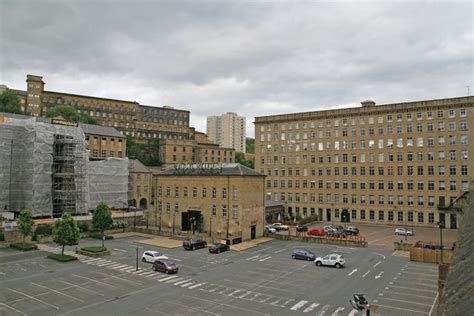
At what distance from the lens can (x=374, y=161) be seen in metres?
81.0

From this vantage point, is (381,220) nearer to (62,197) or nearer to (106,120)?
(62,197)

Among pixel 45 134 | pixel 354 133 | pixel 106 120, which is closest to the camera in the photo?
pixel 45 134

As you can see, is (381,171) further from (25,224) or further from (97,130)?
(97,130)

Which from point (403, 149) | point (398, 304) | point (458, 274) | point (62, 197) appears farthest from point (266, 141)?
point (458, 274)

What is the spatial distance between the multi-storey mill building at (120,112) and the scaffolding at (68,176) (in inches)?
2463

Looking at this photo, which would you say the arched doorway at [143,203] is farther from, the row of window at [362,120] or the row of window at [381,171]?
the row of window at [362,120]

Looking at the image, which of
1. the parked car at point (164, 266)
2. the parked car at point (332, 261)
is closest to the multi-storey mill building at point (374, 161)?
the parked car at point (332, 261)

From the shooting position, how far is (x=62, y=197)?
67000mm

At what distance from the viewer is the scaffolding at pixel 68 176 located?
6750 cm

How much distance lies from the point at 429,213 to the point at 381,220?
9.44m

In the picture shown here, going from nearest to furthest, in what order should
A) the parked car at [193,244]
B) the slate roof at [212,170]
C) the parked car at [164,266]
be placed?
the parked car at [164,266]
the parked car at [193,244]
the slate roof at [212,170]

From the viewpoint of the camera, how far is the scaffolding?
67500 mm

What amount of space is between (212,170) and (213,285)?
30.9 metres

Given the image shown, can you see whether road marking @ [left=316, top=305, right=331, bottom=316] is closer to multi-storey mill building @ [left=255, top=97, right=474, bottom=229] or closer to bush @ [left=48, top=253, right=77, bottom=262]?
bush @ [left=48, top=253, right=77, bottom=262]
